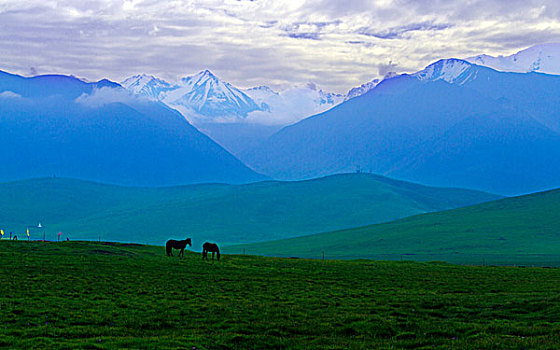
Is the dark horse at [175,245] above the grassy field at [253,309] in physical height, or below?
above

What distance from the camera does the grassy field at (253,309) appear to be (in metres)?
25.4

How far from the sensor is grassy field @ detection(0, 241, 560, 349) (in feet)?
83.3

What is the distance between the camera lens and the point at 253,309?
116 ft

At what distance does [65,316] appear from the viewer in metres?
31.3

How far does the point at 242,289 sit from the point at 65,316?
18223mm

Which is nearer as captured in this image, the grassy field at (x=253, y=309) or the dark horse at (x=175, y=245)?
the grassy field at (x=253, y=309)

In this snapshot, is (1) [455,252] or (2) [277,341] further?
(1) [455,252]

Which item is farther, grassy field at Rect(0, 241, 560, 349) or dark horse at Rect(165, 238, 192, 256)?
dark horse at Rect(165, 238, 192, 256)

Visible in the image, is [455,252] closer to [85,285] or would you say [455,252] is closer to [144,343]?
[85,285]

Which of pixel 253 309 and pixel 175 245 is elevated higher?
pixel 175 245

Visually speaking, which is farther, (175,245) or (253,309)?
(175,245)

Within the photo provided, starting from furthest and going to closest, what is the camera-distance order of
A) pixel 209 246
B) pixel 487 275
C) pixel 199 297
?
pixel 209 246 < pixel 487 275 < pixel 199 297

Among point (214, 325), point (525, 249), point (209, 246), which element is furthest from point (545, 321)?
point (525, 249)

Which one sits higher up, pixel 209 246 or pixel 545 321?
pixel 209 246
